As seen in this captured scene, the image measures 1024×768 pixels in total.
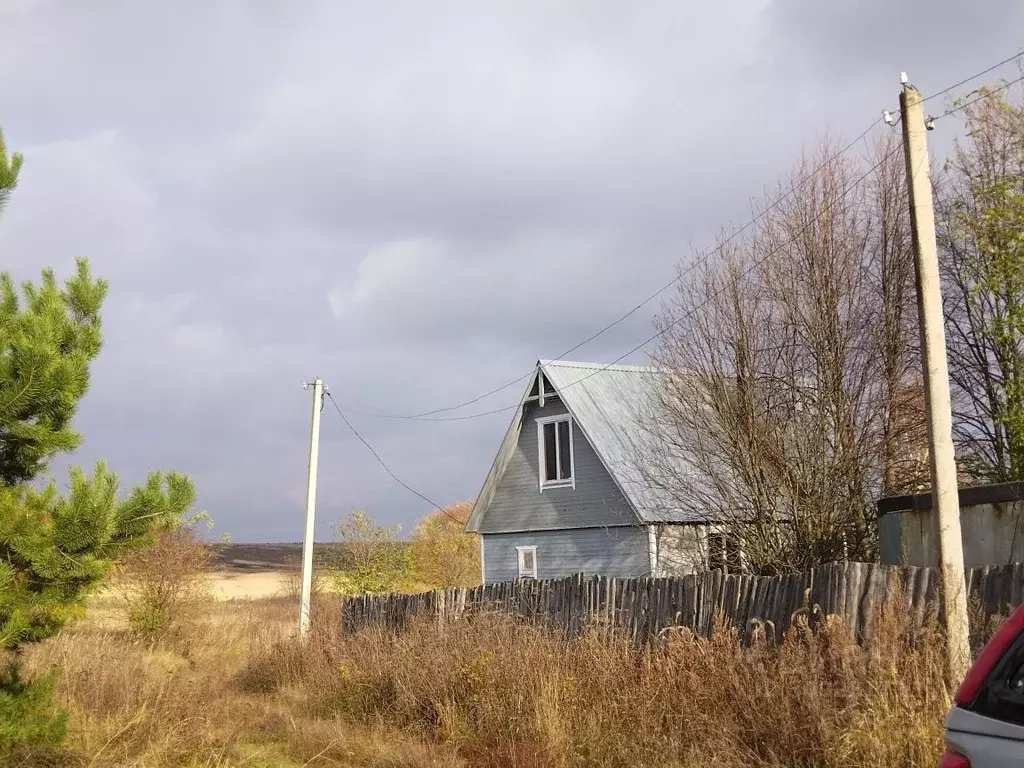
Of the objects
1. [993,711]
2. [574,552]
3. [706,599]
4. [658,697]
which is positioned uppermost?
[574,552]

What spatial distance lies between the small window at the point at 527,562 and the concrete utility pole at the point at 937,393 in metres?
17.6

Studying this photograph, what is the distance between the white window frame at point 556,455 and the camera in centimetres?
2359

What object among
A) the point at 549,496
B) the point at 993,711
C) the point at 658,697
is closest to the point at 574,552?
the point at 549,496

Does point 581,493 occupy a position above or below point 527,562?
above

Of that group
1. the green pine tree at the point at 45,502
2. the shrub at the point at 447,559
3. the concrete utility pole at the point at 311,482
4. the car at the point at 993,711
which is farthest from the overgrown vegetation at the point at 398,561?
the car at the point at 993,711

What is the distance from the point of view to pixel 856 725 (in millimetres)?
6473

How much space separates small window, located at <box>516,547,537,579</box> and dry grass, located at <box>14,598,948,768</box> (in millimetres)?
10534

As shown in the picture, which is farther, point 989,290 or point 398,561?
point 398,561

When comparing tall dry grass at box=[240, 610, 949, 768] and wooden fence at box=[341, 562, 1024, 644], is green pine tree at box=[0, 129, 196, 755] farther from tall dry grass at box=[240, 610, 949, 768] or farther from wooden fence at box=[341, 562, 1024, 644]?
wooden fence at box=[341, 562, 1024, 644]

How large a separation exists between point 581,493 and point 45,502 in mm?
16020

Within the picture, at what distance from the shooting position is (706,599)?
10.5m

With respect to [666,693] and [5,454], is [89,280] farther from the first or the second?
[666,693]

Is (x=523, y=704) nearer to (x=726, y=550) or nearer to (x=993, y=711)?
(x=993, y=711)

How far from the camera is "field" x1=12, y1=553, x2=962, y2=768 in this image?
6.83 metres
